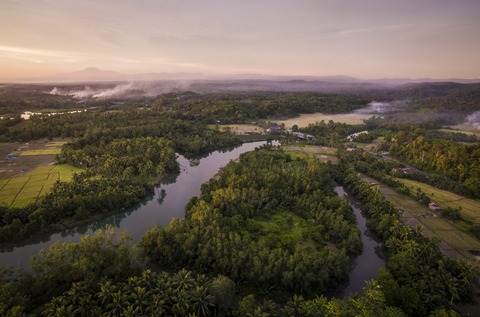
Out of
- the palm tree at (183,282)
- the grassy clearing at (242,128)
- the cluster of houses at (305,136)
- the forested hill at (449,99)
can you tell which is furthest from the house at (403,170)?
the forested hill at (449,99)

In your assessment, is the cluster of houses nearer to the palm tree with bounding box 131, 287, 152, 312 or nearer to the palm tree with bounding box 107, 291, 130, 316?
the palm tree with bounding box 131, 287, 152, 312

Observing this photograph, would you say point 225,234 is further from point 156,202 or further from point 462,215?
point 462,215

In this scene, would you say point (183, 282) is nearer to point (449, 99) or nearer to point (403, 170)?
point (403, 170)

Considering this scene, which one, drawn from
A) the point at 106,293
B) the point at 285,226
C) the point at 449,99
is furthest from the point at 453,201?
the point at 449,99

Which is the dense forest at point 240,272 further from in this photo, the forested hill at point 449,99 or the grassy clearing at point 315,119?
the forested hill at point 449,99

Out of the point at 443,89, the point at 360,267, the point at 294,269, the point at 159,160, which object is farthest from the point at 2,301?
the point at 443,89

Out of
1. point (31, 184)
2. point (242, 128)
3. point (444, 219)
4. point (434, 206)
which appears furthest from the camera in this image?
point (242, 128)
